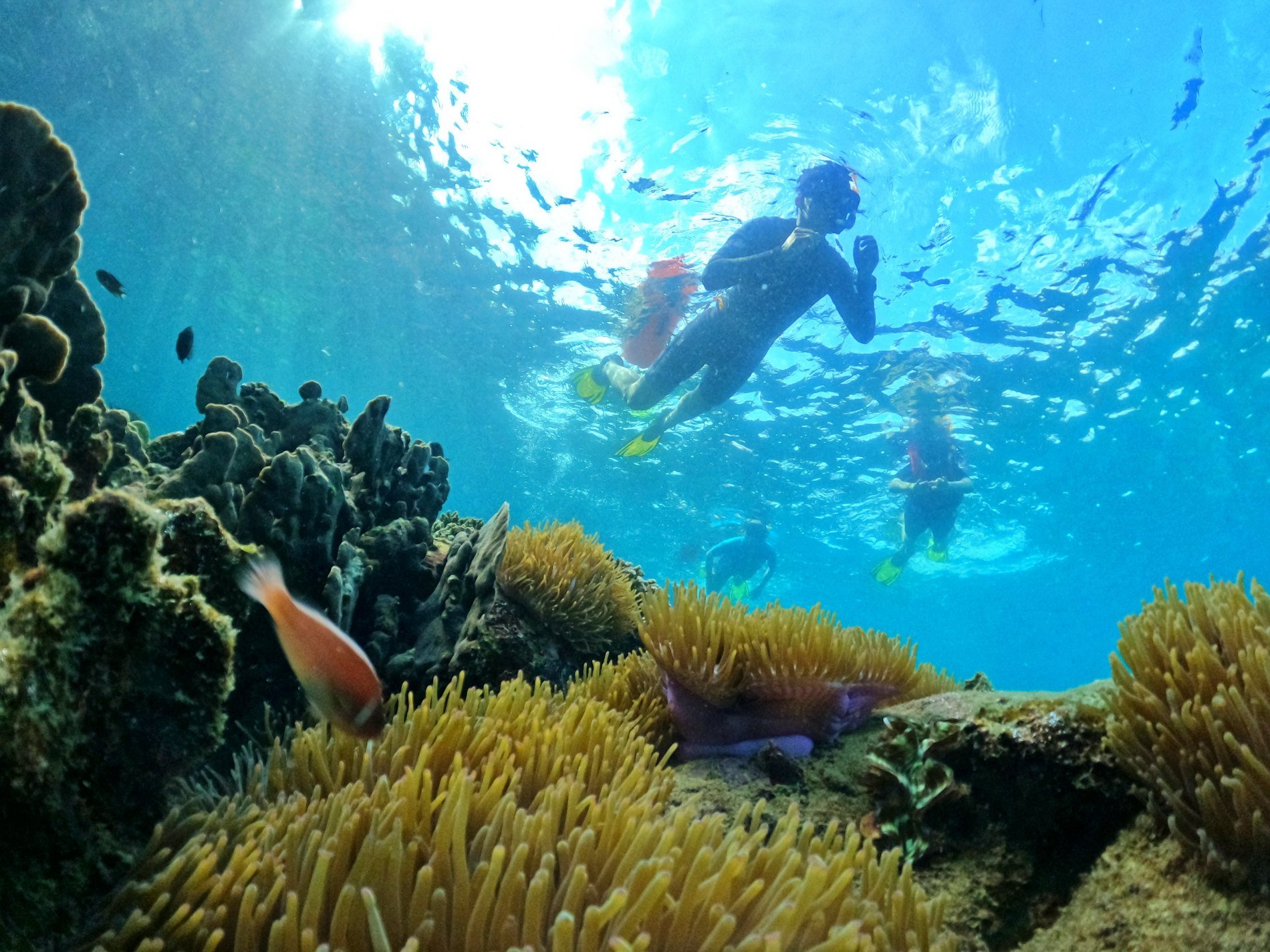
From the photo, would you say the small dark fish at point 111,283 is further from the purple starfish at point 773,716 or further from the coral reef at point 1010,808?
the coral reef at point 1010,808

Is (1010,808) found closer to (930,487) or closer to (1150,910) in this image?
(1150,910)

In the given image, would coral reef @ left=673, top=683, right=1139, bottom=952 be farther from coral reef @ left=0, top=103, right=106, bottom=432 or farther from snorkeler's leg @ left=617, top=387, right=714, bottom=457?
snorkeler's leg @ left=617, top=387, right=714, bottom=457

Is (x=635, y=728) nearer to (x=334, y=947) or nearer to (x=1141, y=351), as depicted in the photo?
(x=334, y=947)

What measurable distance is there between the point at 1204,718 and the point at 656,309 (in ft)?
53.3

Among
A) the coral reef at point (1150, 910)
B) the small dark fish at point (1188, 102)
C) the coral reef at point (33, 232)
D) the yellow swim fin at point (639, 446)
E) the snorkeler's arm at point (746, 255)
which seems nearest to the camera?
the coral reef at point (1150, 910)

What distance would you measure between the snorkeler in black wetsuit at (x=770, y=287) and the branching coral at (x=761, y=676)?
27.7 ft

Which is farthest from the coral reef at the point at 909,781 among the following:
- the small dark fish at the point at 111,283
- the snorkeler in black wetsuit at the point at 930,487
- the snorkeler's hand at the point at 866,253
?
the snorkeler in black wetsuit at the point at 930,487

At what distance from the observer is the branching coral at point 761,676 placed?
9.01ft

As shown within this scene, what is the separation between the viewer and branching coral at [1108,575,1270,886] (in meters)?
1.61

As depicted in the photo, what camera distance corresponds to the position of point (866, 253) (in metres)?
9.53

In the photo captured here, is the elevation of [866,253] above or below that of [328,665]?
above

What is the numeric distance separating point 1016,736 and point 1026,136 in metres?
13.5

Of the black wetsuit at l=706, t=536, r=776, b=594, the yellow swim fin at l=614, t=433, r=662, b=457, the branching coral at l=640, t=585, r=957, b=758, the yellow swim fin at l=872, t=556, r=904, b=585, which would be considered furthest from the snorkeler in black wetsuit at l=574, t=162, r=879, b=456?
the yellow swim fin at l=872, t=556, r=904, b=585

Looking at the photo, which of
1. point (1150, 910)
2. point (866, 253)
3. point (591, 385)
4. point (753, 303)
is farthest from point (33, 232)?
point (591, 385)
